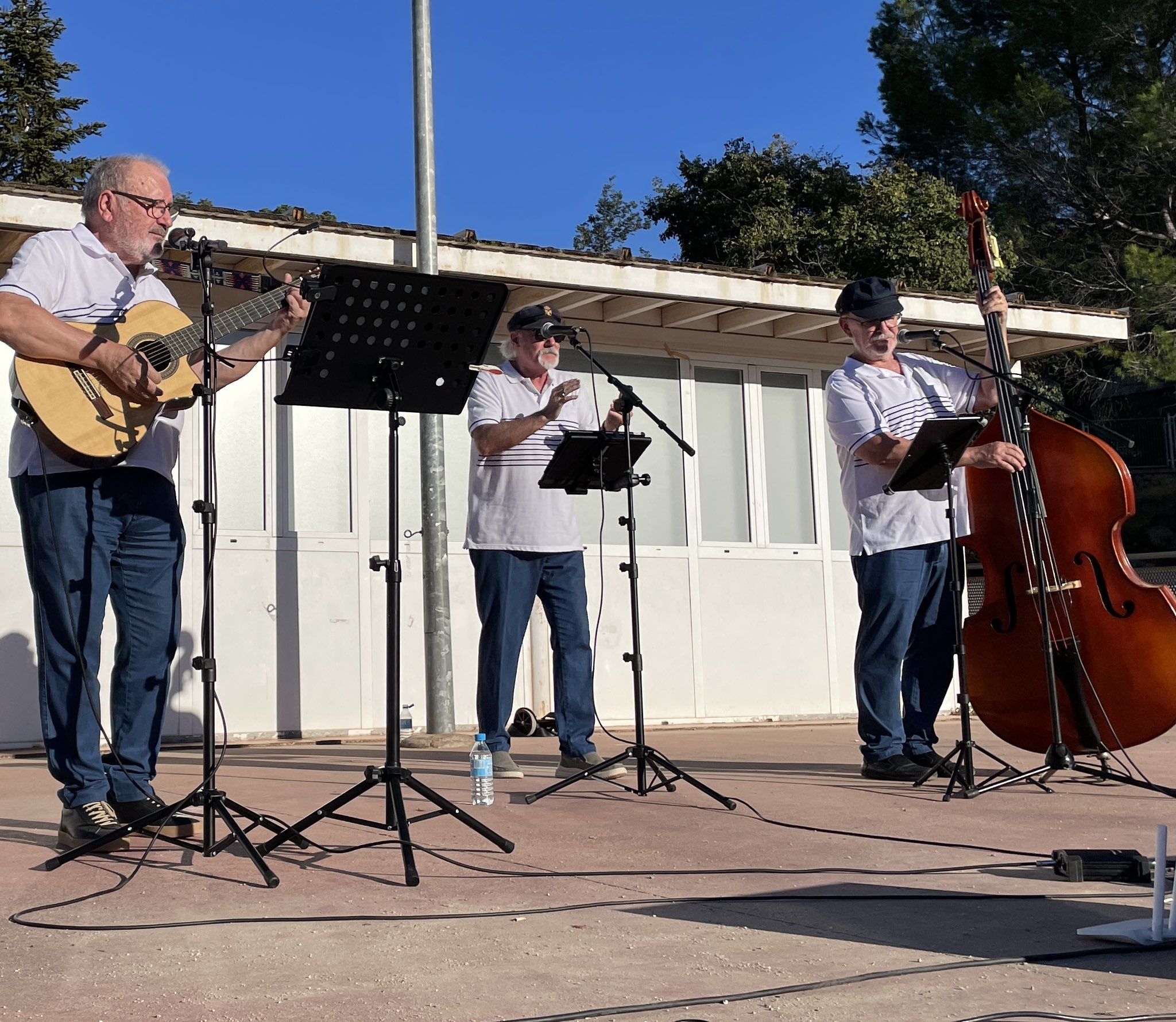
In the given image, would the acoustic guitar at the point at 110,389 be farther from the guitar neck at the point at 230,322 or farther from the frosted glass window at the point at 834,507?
the frosted glass window at the point at 834,507

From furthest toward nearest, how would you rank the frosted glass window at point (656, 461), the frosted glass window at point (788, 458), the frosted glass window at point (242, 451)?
the frosted glass window at point (788, 458) < the frosted glass window at point (656, 461) < the frosted glass window at point (242, 451)

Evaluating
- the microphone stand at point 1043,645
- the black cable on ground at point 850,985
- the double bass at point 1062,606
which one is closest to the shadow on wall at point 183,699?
the double bass at point 1062,606

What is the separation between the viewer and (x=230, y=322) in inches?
157

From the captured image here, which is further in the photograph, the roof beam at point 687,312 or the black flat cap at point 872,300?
the roof beam at point 687,312

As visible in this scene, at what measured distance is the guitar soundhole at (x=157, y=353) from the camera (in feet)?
12.8

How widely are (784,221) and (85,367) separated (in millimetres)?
20760

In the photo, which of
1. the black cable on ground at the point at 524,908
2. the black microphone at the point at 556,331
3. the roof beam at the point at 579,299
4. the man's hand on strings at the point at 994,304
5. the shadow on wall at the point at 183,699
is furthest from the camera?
Answer: the roof beam at the point at 579,299

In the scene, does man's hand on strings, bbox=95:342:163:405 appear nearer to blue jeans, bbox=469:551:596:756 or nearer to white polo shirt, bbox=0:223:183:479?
white polo shirt, bbox=0:223:183:479

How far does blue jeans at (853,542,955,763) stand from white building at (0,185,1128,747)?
11.4ft

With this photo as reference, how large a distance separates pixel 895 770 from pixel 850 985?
3.10 m

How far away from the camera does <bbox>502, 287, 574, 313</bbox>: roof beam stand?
340 inches

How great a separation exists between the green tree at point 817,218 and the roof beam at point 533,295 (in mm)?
14011

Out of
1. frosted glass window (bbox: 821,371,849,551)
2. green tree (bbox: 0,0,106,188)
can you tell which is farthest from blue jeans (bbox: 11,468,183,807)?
green tree (bbox: 0,0,106,188)

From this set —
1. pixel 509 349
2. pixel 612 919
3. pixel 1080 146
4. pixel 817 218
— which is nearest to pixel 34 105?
pixel 817 218
